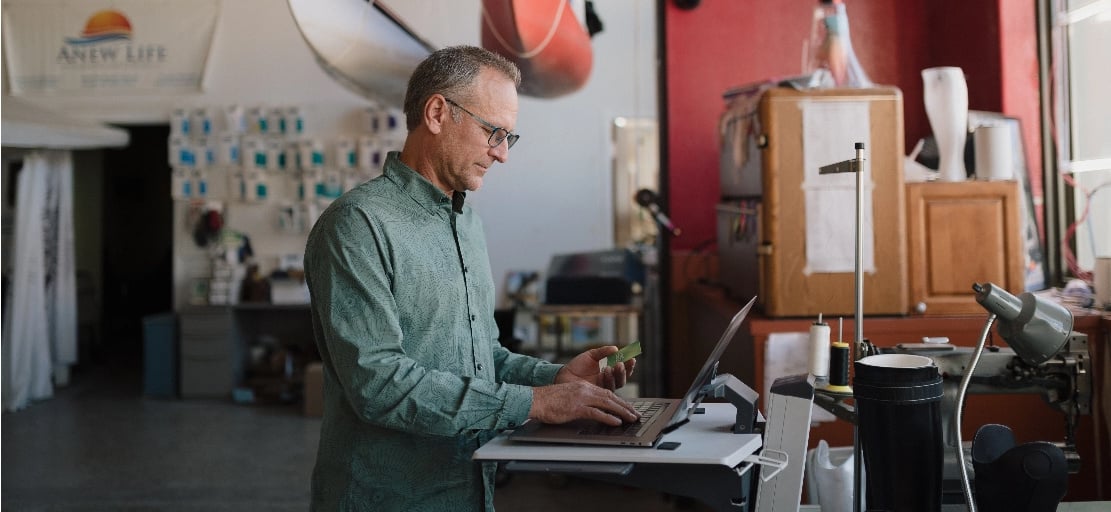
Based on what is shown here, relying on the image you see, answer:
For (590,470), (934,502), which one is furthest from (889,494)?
(590,470)

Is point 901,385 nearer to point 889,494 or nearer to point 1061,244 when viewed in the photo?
point 889,494

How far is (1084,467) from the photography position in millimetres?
2740

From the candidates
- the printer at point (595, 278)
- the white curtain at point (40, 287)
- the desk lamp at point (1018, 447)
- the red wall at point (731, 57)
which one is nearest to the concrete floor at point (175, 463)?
the white curtain at point (40, 287)

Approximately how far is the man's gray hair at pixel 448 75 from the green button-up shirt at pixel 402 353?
128mm

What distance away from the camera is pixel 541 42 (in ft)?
15.0

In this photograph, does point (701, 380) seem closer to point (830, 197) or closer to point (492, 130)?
point (492, 130)

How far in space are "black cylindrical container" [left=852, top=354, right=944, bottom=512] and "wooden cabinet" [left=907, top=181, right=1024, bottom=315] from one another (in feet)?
4.67

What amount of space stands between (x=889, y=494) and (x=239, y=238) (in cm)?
590

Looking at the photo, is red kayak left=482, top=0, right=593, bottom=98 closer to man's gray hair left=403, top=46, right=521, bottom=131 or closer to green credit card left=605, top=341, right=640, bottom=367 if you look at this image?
man's gray hair left=403, top=46, right=521, bottom=131

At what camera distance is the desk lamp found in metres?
1.44

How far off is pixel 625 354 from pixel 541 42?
311 cm

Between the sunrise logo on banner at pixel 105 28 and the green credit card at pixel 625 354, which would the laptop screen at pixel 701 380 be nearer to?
the green credit card at pixel 625 354

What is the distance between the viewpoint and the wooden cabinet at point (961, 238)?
2.74 metres

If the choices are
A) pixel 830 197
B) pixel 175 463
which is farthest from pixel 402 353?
pixel 175 463
